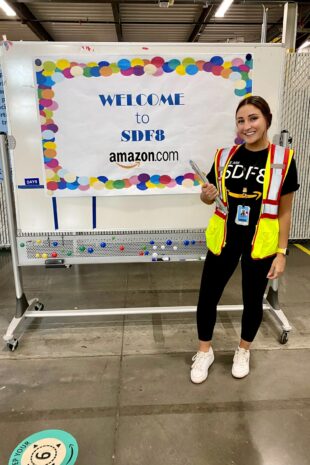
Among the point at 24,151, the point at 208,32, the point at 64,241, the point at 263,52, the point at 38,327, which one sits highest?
the point at 208,32

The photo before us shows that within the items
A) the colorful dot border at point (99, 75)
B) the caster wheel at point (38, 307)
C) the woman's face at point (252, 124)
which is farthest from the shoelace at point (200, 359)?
the caster wheel at point (38, 307)

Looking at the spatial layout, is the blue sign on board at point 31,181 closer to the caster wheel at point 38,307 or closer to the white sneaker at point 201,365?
the caster wheel at point 38,307

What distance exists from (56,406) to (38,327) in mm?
978

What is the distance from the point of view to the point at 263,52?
2.27m

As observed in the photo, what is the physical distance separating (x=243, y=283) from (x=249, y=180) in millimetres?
631

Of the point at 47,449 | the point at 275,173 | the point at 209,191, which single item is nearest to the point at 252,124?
the point at 275,173

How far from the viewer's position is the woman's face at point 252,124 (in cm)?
Answer: 180

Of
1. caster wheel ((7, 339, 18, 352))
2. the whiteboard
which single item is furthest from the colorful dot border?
caster wheel ((7, 339, 18, 352))

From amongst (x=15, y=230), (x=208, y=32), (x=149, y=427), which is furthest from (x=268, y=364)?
(x=208, y=32)

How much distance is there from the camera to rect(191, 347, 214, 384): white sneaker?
7.08 ft

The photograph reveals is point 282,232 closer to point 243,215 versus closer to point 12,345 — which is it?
point 243,215

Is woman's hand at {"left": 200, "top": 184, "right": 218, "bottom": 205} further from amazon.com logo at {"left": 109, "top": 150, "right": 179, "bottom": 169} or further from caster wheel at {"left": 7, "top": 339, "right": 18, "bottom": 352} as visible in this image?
caster wheel at {"left": 7, "top": 339, "right": 18, "bottom": 352}

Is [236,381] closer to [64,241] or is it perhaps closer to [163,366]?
[163,366]

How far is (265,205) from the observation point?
72.7 inches
